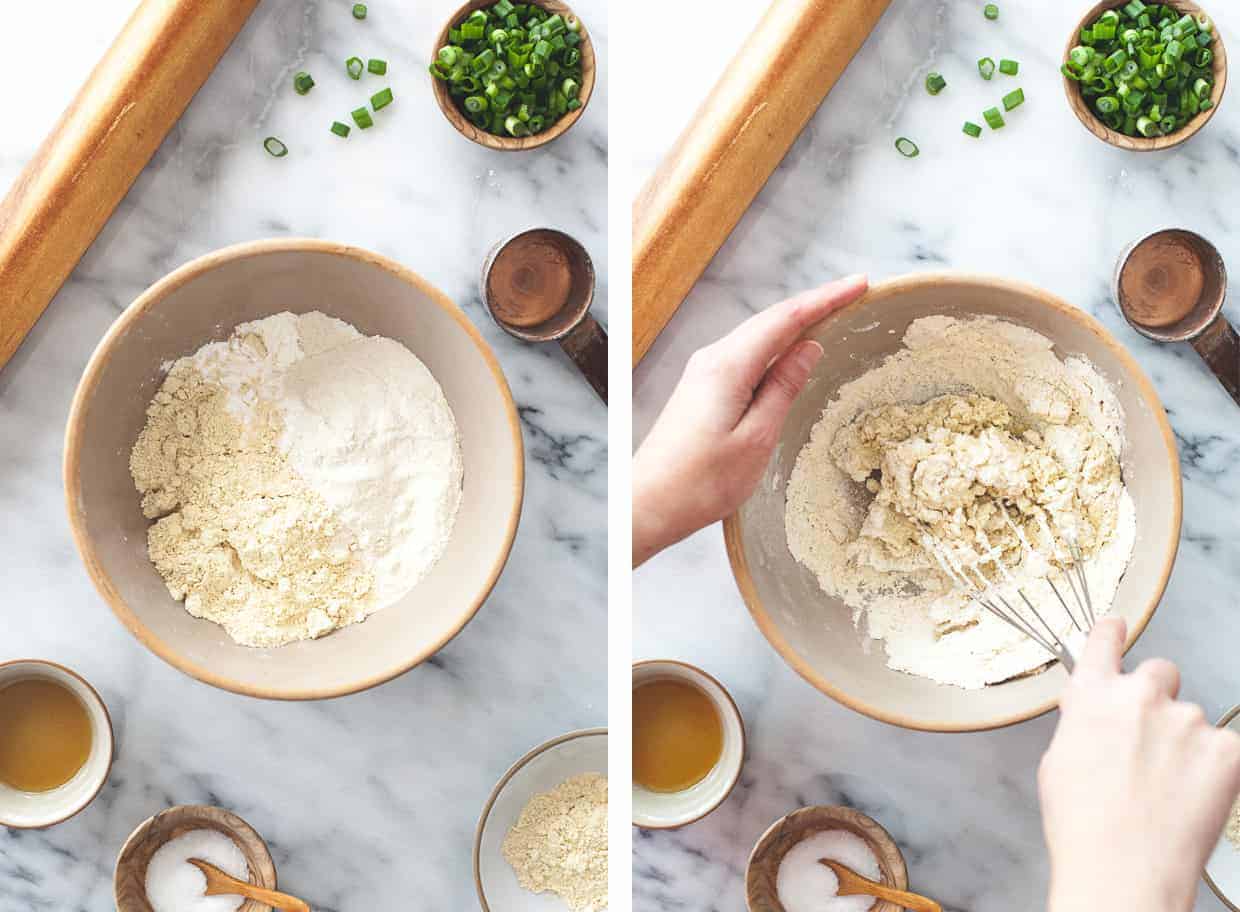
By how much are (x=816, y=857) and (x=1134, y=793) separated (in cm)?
27

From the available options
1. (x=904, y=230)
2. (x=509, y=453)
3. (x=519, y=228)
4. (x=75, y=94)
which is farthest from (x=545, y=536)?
(x=75, y=94)

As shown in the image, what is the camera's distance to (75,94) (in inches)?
35.4

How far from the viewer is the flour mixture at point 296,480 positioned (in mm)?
847

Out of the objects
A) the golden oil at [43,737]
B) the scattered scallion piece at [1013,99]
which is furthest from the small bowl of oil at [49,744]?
the scattered scallion piece at [1013,99]

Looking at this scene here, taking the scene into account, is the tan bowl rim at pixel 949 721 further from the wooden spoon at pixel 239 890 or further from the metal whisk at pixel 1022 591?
the wooden spoon at pixel 239 890

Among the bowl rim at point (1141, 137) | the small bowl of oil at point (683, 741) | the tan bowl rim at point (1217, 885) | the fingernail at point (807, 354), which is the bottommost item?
the small bowl of oil at point (683, 741)

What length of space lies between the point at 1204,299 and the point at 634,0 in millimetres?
477

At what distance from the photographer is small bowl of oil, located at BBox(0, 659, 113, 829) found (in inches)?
35.2

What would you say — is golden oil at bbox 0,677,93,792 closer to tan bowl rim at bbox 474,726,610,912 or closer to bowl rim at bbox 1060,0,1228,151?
tan bowl rim at bbox 474,726,610,912

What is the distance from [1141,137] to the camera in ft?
2.69

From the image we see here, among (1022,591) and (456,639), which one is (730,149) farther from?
(456,639)

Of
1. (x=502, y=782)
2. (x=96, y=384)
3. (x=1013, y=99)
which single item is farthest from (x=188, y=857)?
(x=1013, y=99)

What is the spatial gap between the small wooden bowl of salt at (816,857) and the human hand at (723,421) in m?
0.25

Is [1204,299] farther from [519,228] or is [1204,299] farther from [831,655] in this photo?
[519,228]
